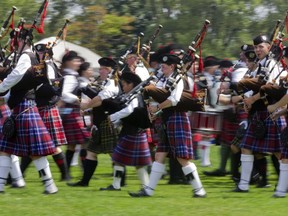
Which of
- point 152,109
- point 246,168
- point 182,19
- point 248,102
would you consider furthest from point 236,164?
point 182,19

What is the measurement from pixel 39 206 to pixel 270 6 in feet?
96.2

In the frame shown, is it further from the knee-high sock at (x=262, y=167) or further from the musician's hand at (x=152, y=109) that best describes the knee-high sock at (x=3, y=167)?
the knee-high sock at (x=262, y=167)

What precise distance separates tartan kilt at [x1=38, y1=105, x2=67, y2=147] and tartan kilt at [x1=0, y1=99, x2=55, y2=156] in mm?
1274

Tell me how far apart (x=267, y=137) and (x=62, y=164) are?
246 cm

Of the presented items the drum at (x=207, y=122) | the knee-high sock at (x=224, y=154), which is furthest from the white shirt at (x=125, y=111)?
the knee-high sock at (x=224, y=154)

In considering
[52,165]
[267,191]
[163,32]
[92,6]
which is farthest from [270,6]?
[267,191]

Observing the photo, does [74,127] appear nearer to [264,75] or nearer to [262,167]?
[262,167]

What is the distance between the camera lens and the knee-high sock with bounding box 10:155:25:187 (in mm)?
9211

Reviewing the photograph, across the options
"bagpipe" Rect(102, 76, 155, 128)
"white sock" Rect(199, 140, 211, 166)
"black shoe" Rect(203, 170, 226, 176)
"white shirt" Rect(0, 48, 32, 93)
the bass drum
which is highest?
"white shirt" Rect(0, 48, 32, 93)

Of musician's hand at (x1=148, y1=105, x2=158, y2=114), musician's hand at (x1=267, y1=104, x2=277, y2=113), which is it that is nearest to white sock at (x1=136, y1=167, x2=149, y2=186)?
musician's hand at (x1=148, y1=105, x2=158, y2=114)

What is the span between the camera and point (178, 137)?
27.6 ft

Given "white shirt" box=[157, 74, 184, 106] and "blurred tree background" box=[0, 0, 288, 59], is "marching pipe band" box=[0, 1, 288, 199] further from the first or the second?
"blurred tree background" box=[0, 0, 288, 59]

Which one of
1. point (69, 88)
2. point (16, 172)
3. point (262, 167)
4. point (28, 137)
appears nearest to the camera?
point (28, 137)

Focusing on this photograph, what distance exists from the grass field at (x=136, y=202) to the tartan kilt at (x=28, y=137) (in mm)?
458
